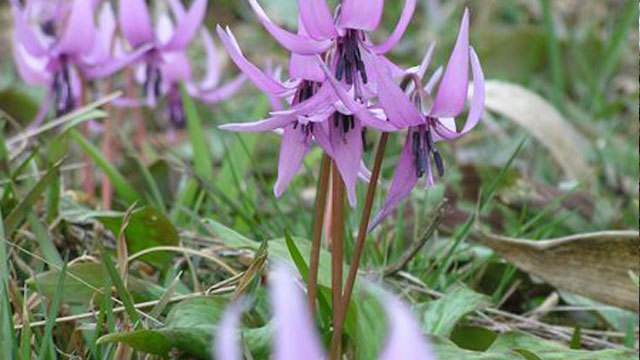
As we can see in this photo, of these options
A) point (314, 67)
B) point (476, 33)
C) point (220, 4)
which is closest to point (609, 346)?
point (314, 67)

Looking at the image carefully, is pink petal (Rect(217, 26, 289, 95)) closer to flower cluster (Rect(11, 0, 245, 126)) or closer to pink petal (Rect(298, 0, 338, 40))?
pink petal (Rect(298, 0, 338, 40))

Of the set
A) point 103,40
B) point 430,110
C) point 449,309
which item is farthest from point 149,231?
point 103,40

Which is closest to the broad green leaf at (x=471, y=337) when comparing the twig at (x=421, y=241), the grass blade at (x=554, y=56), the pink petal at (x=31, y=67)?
the twig at (x=421, y=241)

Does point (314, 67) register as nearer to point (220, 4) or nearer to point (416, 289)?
point (416, 289)

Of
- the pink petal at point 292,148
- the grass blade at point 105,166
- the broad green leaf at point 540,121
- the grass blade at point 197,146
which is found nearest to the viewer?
the pink petal at point 292,148

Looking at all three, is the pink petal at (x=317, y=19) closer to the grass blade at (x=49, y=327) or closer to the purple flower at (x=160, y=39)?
the grass blade at (x=49, y=327)

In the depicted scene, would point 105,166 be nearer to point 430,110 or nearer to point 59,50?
point 59,50

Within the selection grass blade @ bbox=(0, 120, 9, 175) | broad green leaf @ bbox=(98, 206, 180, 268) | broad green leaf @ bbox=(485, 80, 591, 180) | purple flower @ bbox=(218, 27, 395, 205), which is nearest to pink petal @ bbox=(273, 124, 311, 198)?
purple flower @ bbox=(218, 27, 395, 205)

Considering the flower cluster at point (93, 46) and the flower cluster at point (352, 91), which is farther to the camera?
the flower cluster at point (93, 46)
